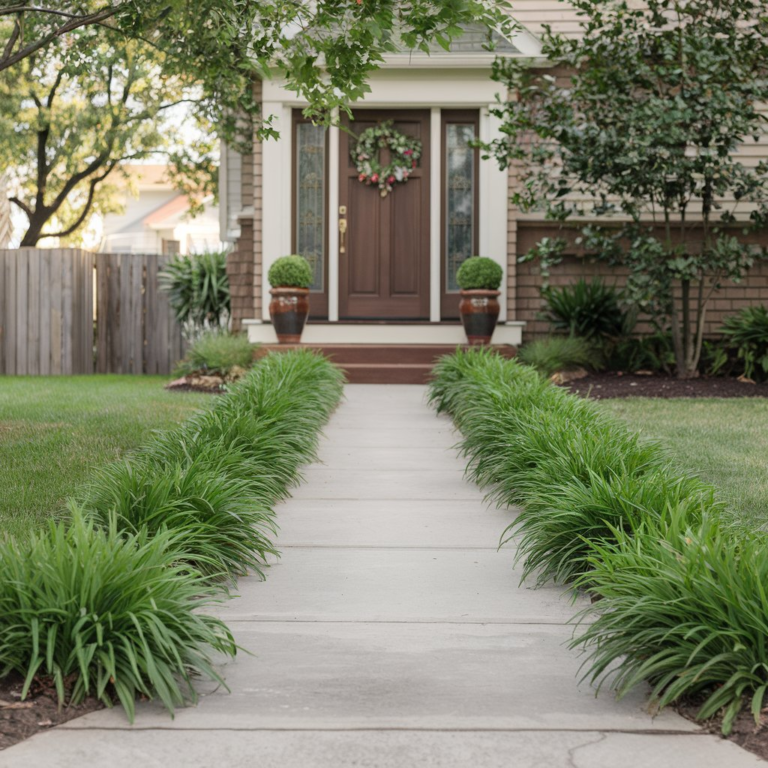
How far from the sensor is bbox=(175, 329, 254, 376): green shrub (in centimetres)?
1110

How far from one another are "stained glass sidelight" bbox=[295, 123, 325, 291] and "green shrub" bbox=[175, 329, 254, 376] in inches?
54.5

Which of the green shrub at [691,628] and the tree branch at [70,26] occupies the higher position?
the tree branch at [70,26]

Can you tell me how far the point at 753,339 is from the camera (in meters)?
11.3

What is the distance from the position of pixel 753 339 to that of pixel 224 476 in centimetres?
840

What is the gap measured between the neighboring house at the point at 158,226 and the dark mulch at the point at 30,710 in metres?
32.8

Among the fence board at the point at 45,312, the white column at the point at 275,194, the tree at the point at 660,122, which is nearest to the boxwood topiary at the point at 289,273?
the white column at the point at 275,194

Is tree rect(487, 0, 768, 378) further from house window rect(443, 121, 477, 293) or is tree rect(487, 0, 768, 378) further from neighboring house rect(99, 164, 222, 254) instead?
neighboring house rect(99, 164, 222, 254)

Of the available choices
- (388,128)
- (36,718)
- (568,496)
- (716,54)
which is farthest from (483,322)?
(36,718)

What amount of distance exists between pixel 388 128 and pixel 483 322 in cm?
259

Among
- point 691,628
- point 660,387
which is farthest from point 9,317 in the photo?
point 691,628

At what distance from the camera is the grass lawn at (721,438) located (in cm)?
513

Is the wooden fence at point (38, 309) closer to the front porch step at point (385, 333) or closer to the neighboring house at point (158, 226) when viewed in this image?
the front porch step at point (385, 333)

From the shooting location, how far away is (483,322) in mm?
11328

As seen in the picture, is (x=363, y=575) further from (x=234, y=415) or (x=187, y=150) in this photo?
(x=187, y=150)
